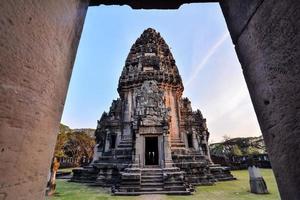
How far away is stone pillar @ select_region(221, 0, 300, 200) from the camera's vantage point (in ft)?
6.97

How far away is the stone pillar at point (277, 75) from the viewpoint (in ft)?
6.97

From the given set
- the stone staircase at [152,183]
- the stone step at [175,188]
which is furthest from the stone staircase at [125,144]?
the stone step at [175,188]

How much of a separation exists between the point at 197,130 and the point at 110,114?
30.3 ft

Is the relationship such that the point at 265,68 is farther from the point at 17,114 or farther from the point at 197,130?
the point at 197,130

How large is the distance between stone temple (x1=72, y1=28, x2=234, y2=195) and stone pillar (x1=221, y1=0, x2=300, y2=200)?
949cm

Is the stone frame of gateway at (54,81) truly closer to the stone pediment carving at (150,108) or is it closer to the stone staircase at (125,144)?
the stone pediment carving at (150,108)

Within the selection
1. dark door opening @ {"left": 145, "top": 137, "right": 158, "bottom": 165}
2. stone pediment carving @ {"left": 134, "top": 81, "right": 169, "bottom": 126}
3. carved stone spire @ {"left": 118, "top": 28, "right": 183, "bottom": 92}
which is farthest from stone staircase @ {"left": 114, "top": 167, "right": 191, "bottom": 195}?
carved stone spire @ {"left": 118, "top": 28, "right": 183, "bottom": 92}

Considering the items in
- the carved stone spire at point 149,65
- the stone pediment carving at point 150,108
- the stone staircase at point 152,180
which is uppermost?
the carved stone spire at point 149,65

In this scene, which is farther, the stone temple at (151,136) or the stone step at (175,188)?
the stone temple at (151,136)

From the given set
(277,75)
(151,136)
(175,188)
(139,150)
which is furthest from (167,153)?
(277,75)

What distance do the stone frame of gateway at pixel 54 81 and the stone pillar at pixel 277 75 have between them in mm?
10

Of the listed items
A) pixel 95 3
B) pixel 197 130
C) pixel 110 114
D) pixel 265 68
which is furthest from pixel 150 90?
pixel 265 68

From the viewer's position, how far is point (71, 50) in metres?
3.38

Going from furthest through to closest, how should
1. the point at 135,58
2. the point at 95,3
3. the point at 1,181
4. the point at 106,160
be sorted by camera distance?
the point at 135,58
the point at 106,160
the point at 95,3
the point at 1,181
